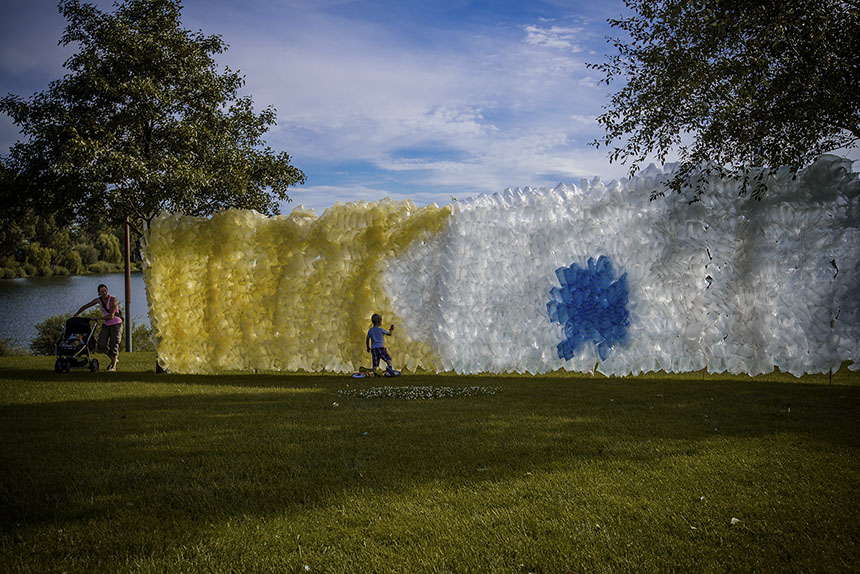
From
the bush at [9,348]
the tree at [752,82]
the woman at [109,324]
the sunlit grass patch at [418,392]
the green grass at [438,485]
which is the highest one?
the tree at [752,82]

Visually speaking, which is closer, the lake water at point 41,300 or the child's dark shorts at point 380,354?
the child's dark shorts at point 380,354

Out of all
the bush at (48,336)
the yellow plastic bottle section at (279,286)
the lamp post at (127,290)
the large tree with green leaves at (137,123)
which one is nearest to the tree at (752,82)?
the yellow plastic bottle section at (279,286)

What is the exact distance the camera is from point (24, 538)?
3742 mm

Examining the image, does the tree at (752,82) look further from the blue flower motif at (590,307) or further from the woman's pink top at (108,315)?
the woman's pink top at (108,315)

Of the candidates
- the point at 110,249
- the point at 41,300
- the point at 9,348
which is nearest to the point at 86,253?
the point at 110,249

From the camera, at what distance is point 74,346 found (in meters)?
12.3

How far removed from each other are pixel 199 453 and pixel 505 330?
5.43 meters

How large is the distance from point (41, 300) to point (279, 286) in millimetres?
21524

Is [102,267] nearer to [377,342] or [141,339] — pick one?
[141,339]

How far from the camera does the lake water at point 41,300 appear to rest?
21.1m

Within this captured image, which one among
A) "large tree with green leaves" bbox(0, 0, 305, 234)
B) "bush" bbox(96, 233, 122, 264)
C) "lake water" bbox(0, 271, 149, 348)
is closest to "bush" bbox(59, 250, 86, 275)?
"lake water" bbox(0, 271, 149, 348)

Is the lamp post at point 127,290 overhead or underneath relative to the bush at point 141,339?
overhead

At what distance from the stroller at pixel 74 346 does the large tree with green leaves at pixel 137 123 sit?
252cm

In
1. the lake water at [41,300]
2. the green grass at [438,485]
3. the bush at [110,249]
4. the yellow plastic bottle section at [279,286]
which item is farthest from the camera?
the bush at [110,249]
